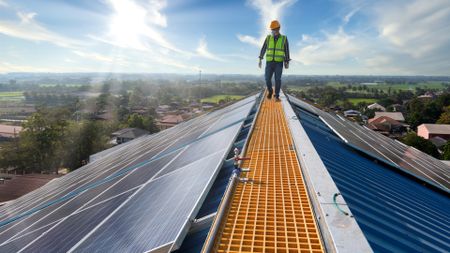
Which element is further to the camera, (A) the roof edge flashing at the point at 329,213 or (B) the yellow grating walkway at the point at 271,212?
(B) the yellow grating walkway at the point at 271,212

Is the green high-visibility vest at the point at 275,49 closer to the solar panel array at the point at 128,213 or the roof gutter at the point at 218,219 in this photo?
the solar panel array at the point at 128,213

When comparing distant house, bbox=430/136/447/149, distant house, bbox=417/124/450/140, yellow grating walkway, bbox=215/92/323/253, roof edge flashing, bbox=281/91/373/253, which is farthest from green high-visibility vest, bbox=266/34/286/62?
distant house, bbox=417/124/450/140

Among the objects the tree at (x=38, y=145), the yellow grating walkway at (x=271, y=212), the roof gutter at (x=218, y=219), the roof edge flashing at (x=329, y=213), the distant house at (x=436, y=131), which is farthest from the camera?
the distant house at (x=436, y=131)

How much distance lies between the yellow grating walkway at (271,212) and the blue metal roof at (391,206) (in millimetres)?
761

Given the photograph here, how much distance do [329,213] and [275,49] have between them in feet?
33.4

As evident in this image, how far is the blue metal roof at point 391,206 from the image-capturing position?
393 centimetres

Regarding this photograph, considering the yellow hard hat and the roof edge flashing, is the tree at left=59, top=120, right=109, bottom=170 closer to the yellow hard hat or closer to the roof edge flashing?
the yellow hard hat

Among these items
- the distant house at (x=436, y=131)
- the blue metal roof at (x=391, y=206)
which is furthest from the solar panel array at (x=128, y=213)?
the distant house at (x=436, y=131)

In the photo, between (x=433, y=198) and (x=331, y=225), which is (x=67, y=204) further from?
(x=433, y=198)

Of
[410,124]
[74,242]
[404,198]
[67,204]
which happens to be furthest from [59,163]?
[410,124]

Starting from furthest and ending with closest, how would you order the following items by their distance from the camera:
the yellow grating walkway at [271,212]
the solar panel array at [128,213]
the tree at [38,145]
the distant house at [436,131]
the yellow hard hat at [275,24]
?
1. the distant house at [436,131]
2. the tree at [38,145]
3. the yellow hard hat at [275,24]
4. the solar panel array at [128,213]
5. the yellow grating walkway at [271,212]

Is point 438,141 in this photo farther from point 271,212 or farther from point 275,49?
point 271,212

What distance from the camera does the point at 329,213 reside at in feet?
12.5

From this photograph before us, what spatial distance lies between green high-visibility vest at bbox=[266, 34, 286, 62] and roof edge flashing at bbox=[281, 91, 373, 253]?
740 centimetres
